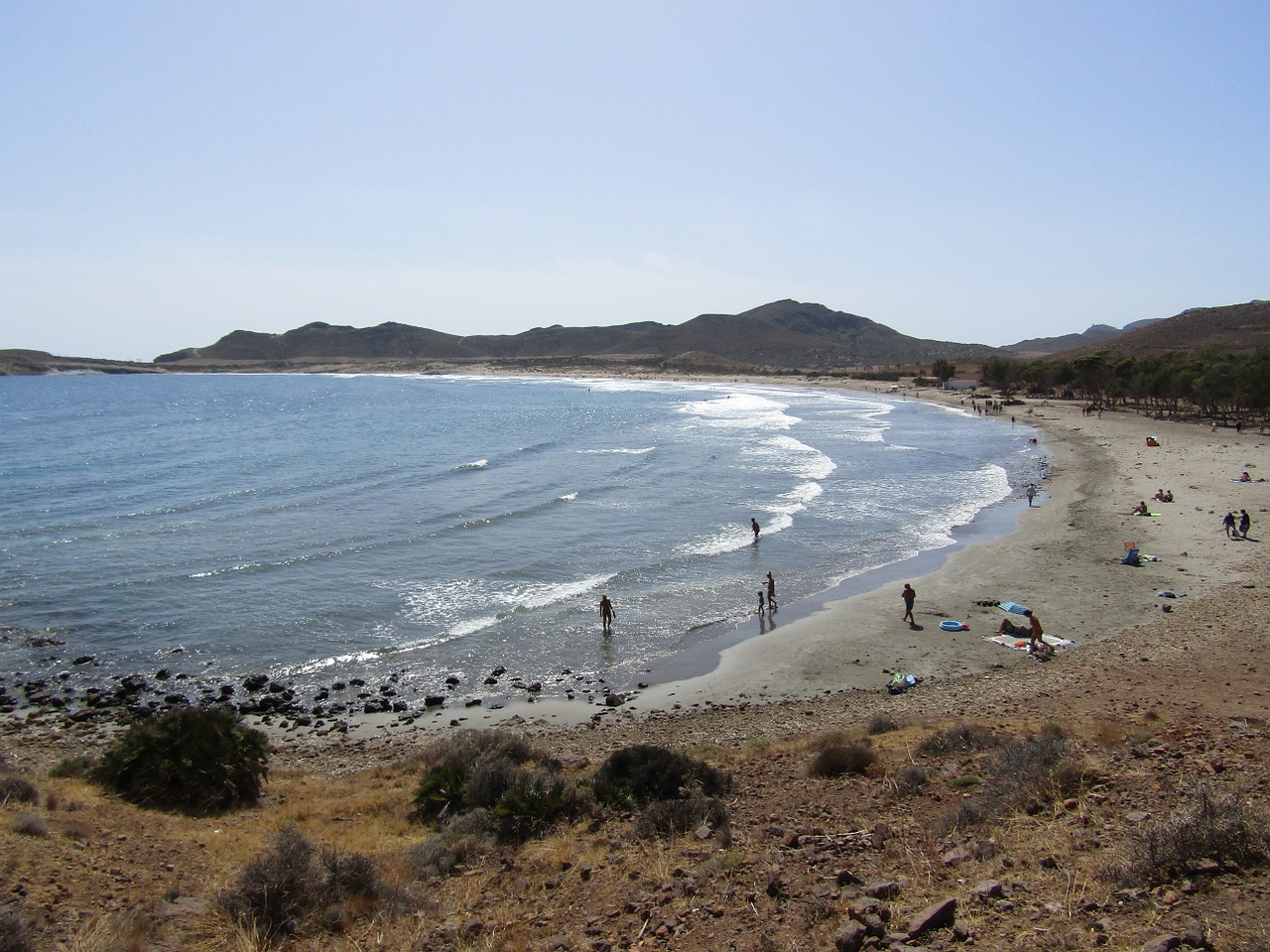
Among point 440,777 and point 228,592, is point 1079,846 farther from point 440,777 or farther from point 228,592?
point 228,592

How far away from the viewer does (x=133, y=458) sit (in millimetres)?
53594

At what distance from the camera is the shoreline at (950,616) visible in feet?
54.2

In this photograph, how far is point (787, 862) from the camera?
7.89 meters

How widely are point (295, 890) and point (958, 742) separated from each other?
8.50 metres

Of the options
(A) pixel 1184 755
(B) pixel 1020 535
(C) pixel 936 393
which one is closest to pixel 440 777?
(A) pixel 1184 755

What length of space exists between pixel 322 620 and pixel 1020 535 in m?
24.6

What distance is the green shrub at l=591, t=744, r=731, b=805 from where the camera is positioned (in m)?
10.4

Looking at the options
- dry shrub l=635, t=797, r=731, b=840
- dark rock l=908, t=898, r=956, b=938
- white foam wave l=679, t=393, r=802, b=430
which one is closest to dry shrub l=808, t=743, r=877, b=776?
dry shrub l=635, t=797, r=731, b=840

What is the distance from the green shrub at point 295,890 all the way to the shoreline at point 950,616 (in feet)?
25.2

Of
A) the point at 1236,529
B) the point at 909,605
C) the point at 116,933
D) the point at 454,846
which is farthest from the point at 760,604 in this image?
the point at 1236,529

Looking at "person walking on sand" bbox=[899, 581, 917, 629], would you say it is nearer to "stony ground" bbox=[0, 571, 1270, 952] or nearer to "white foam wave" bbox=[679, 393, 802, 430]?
"stony ground" bbox=[0, 571, 1270, 952]

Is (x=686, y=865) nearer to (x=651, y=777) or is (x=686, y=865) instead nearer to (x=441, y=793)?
(x=651, y=777)

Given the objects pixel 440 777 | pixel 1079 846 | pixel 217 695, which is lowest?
pixel 217 695

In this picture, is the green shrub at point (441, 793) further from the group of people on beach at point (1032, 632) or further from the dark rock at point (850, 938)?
the group of people on beach at point (1032, 632)
